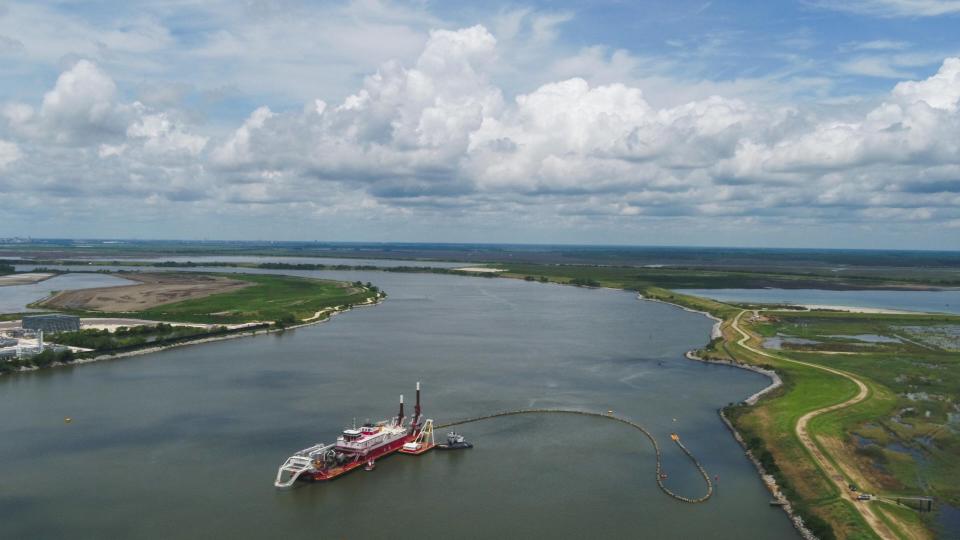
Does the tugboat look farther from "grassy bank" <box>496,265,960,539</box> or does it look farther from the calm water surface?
the calm water surface

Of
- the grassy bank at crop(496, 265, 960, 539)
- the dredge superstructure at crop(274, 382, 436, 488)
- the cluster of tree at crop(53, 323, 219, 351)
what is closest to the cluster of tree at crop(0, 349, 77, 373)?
the cluster of tree at crop(53, 323, 219, 351)

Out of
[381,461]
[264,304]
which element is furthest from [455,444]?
[264,304]

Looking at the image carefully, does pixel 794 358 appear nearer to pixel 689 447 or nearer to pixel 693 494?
pixel 689 447

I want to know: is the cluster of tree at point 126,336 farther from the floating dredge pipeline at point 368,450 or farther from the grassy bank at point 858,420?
the grassy bank at point 858,420

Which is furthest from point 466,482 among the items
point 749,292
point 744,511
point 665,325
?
point 749,292

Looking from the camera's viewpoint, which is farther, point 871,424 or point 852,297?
point 852,297

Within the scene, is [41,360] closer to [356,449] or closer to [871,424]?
[356,449]
